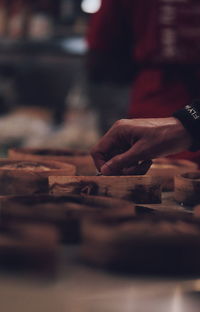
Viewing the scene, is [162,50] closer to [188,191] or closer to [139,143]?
[139,143]

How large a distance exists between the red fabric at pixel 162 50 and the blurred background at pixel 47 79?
0.74m

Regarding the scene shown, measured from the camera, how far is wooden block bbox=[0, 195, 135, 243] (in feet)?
3.60

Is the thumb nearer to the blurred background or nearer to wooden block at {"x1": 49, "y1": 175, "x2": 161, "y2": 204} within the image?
wooden block at {"x1": 49, "y1": 175, "x2": 161, "y2": 204}

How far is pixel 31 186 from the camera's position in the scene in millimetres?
1562

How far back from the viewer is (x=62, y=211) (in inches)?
44.4

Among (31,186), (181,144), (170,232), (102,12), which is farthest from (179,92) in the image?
(170,232)

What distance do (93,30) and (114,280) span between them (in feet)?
8.61

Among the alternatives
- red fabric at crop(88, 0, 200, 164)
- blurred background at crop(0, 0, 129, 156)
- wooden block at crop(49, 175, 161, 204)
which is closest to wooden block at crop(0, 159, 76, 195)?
wooden block at crop(49, 175, 161, 204)

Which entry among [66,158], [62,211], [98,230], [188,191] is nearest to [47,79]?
[66,158]

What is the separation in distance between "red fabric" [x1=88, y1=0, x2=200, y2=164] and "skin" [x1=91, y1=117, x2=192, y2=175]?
1154 mm

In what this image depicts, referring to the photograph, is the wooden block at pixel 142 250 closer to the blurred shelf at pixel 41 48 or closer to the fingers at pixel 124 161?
the fingers at pixel 124 161

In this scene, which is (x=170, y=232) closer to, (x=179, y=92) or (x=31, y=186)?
(x=31, y=186)

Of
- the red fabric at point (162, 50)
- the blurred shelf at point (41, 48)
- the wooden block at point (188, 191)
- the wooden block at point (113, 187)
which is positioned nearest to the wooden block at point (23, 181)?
the wooden block at point (113, 187)

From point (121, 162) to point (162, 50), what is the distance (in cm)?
151
